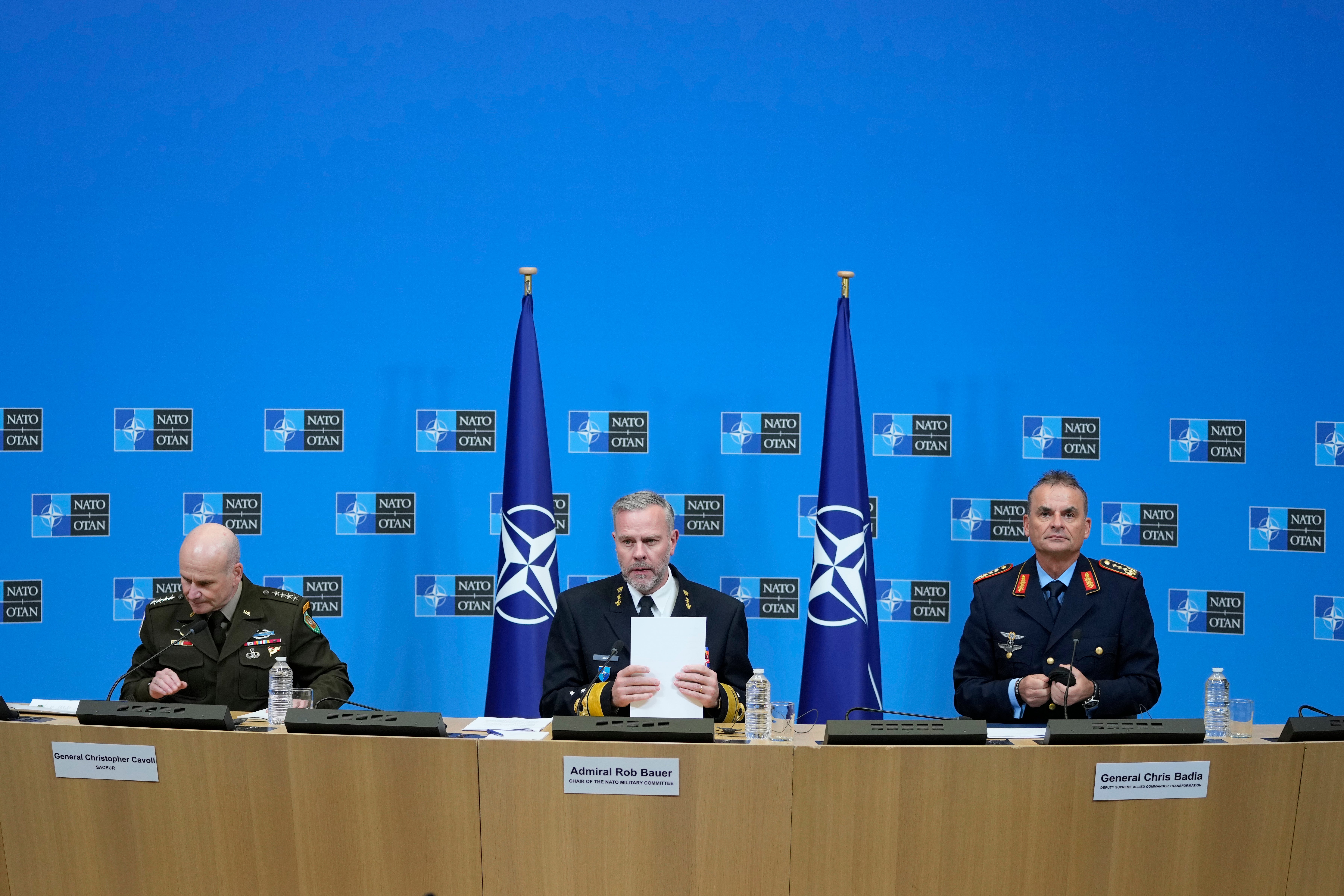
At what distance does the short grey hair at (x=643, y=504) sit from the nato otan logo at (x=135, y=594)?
256 cm

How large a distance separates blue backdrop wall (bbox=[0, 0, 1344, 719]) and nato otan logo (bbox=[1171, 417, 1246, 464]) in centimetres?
48

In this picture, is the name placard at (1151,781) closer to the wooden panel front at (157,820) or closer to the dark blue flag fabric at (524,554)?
the wooden panel front at (157,820)

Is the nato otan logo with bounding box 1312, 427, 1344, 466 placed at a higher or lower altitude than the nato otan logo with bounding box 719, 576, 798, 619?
higher

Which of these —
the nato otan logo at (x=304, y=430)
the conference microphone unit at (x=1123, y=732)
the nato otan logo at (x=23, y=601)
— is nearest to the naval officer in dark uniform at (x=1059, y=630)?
the conference microphone unit at (x=1123, y=732)

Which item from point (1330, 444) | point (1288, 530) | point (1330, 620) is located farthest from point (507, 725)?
point (1330, 444)

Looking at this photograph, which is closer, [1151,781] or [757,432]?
[1151,781]

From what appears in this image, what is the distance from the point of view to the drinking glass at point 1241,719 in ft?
8.29

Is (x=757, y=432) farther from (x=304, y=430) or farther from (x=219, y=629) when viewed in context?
(x=219, y=629)

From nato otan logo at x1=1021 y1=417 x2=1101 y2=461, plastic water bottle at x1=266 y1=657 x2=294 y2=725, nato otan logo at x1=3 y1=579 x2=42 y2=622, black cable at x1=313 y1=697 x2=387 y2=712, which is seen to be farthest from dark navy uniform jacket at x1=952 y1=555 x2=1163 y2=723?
nato otan logo at x1=3 y1=579 x2=42 y2=622

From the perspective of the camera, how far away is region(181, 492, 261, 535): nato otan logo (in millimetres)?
4383

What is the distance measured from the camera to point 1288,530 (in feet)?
13.9

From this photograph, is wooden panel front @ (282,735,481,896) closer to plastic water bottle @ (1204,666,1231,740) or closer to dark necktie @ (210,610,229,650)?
dark necktie @ (210,610,229,650)

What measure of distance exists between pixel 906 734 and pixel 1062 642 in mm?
1068

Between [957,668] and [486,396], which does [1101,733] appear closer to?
[957,668]
